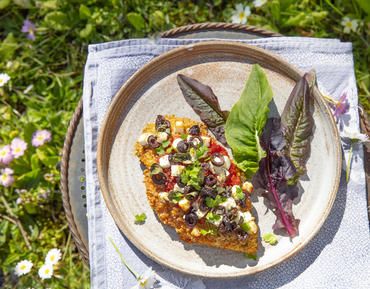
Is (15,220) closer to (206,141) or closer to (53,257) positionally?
(53,257)

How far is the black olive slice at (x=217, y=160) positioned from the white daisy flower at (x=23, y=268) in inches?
43.7

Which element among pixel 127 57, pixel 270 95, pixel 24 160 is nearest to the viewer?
pixel 270 95

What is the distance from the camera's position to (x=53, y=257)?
266 centimetres

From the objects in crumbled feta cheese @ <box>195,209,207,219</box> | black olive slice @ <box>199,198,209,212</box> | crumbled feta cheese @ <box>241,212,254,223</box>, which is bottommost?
crumbled feta cheese @ <box>241,212,254,223</box>

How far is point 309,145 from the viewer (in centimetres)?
222

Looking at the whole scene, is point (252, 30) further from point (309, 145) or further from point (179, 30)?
point (309, 145)

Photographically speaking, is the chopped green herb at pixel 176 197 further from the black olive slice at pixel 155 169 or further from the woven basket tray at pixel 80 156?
the woven basket tray at pixel 80 156

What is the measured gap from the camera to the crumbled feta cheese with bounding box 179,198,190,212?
206cm

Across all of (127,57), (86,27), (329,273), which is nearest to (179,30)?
(127,57)

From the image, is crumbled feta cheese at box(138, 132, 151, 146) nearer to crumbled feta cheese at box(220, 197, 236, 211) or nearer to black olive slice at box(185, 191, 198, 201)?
black olive slice at box(185, 191, 198, 201)

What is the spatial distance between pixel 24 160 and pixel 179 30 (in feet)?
3.22

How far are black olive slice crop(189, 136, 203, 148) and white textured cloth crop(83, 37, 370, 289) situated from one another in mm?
391

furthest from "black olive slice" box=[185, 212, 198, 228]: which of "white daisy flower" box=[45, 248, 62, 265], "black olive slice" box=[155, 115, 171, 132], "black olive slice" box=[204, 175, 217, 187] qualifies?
"white daisy flower" box=[45, 248, 62, 265]

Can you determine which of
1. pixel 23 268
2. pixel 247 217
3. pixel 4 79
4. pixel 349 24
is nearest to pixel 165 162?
pixel 247 217
